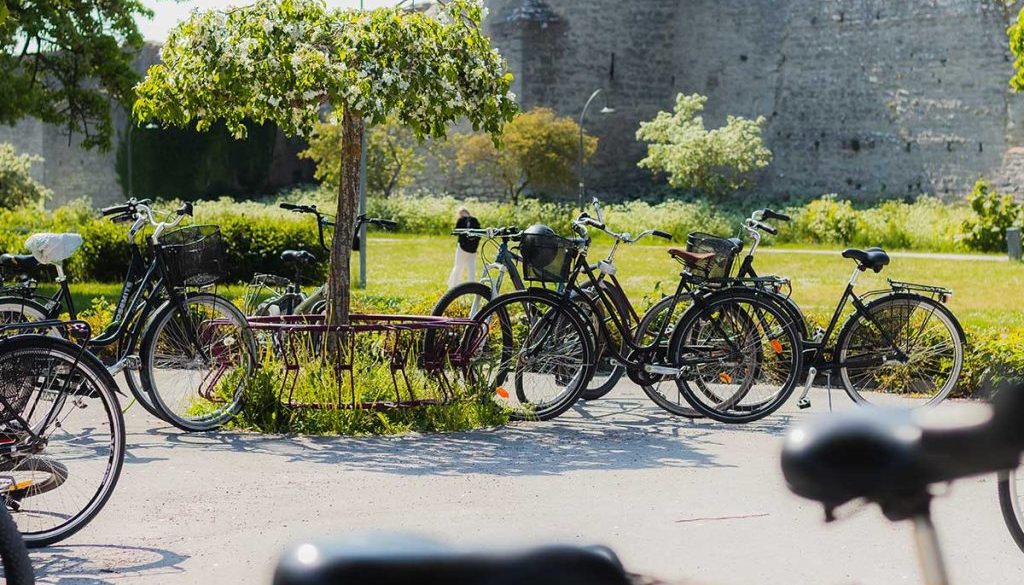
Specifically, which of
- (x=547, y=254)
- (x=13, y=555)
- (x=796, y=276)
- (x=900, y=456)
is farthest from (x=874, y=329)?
(x=796, y=276)

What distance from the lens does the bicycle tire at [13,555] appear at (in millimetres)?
2531

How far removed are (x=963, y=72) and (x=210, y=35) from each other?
1205 inches

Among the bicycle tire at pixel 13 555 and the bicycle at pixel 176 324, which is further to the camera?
the bicycle at pixel 176 324

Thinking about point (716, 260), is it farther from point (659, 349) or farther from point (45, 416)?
point (45, 416)

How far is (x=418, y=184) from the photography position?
1640 inches

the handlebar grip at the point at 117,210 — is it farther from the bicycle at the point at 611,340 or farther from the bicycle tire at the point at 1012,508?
the bicycle tire at the point at 1012,508

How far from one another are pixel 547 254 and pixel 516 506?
2.09 meters

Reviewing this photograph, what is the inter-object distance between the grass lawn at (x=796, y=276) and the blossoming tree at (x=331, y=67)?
120 inches

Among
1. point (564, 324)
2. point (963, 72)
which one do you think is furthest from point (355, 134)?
point (963, 72)

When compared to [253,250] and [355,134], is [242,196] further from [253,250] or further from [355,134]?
[355,134]

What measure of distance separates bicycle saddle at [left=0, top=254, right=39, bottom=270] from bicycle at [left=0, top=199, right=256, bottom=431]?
0.34 meters

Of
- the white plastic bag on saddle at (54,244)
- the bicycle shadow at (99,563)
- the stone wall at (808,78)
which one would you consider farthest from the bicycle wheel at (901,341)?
the stone wall at (808,78)

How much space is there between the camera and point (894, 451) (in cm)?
96

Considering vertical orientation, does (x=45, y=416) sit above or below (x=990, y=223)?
above
